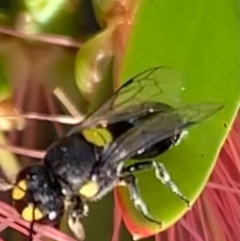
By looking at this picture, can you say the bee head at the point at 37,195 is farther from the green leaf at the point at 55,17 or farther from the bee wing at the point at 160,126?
the green leaf at the point at 55,17

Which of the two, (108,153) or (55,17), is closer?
(108,153)

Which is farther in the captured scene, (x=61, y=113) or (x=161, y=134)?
(x=61, y=113)

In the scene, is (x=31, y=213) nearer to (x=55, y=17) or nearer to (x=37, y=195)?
(x=37, y=195)

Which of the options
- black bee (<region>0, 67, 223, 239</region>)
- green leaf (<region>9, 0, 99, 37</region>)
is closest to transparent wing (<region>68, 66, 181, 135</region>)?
black bee (<region>0, 67, 223, 239</region>)

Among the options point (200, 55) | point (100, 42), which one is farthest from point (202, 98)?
point (100, 42)

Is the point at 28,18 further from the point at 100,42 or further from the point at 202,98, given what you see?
the point at 202,98

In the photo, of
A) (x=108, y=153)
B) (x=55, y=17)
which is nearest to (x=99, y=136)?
(x=108, y=153)

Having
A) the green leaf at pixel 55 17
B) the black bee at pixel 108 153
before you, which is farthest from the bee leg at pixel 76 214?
the green leaf at pixel 55 17
